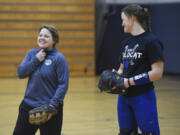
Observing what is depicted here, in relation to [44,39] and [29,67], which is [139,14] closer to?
[44,39]

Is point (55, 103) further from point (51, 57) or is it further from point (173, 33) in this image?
point (173, 33)

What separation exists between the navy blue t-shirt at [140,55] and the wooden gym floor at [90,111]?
1.85 meters

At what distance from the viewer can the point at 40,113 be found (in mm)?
2551

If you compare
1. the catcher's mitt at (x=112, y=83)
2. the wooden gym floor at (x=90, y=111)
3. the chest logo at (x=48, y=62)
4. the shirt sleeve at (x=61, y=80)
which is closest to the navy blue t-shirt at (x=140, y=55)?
the catcher's mitt at (x=112, y=83)

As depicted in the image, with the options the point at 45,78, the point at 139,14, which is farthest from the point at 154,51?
the point at 45,78

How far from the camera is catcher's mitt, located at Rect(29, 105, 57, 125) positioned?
255 cm

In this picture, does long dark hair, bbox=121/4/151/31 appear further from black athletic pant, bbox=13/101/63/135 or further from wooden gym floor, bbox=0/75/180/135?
wooden gym floor, bbox=0/75/180/135

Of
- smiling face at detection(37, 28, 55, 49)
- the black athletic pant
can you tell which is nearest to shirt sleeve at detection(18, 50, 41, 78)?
smiling face at detection(37, 28, 55, 49)

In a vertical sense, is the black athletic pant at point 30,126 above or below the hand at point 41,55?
below

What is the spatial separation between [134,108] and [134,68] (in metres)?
0.34

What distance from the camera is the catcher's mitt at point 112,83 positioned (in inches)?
97.6

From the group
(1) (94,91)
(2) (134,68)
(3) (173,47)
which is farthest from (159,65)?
(3) (173,47)

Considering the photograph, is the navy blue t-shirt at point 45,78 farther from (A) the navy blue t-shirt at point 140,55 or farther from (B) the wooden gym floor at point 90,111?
(B) the wooden gym floor at point 90,111

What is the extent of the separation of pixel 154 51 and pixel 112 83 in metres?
0.44
